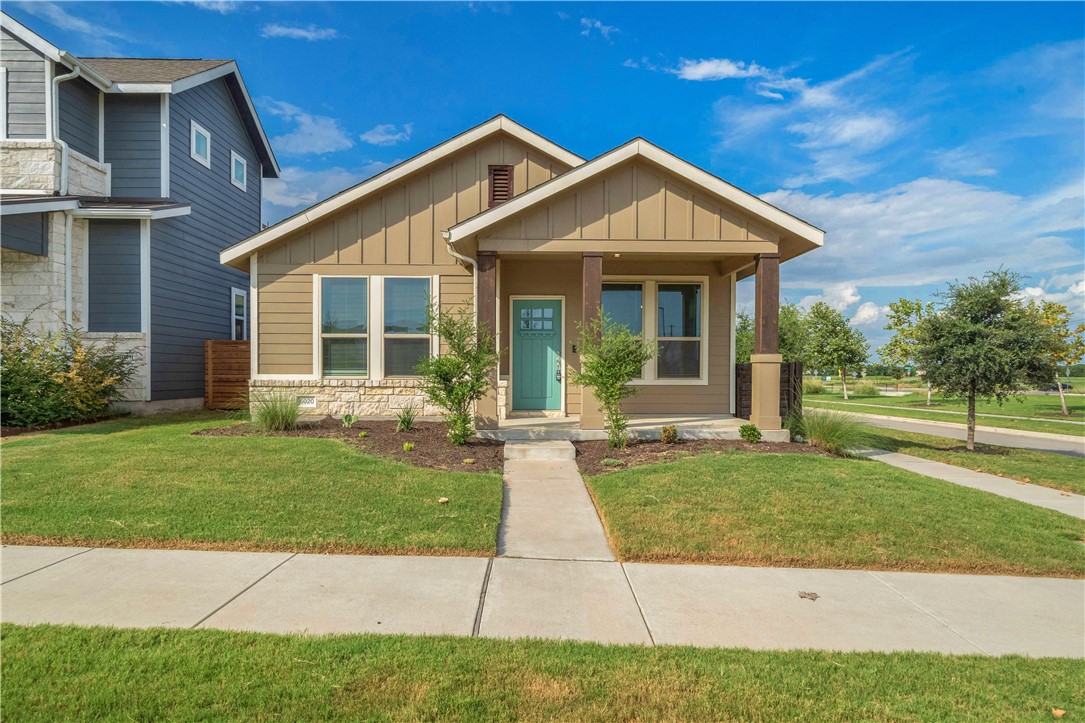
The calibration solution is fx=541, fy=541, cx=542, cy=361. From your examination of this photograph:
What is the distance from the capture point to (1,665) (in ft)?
8.32

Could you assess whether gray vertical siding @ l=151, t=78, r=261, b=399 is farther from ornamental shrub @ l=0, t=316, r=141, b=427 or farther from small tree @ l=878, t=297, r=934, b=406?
small tree @ l=878, t=297, r=934, b=406

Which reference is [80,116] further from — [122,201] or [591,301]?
[591,301]

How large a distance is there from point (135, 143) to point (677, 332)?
42.0 feet

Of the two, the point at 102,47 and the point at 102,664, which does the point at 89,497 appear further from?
the point at 102,47

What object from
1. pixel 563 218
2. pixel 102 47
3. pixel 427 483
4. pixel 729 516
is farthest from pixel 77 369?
pixel 729 516

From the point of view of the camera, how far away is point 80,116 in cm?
1162

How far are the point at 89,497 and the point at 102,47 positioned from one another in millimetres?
15134

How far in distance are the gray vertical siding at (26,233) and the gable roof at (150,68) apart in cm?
405

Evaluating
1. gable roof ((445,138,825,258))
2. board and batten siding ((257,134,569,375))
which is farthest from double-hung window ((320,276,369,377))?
gable roof ((445,138,825,258))

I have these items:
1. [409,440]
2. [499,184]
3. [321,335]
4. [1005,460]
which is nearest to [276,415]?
[321,335]

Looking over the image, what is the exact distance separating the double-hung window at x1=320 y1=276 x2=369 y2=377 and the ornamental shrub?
169 inches

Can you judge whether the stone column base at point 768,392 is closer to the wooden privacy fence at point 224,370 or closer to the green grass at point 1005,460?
the green grass at point 1005,460

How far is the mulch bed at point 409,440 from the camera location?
7016 mm

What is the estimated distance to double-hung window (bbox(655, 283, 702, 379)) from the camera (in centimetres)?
1049
